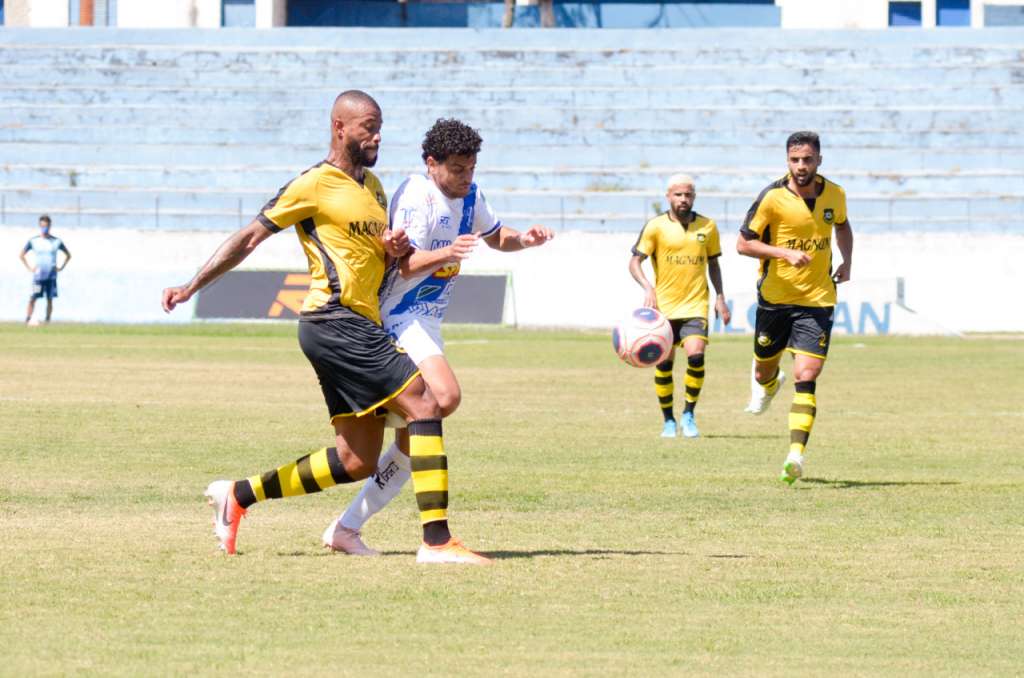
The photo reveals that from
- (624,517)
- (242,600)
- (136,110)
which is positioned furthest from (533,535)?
(136,110)

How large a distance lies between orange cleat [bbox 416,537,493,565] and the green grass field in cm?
12

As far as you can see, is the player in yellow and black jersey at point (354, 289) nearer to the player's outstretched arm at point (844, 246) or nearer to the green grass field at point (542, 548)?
the green grass field at point (542, 548)

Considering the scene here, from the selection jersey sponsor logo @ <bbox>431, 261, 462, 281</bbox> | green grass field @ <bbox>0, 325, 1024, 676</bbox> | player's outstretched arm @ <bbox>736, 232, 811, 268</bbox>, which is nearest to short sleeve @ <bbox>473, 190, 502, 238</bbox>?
jersey sponsor logo @ <bbox>431, 261, 462, 281</bbox>

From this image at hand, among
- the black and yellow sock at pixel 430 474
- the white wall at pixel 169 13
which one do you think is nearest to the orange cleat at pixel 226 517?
the black and yellow sock at pixel 430 474

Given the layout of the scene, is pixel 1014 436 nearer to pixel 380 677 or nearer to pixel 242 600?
pixel 242 600

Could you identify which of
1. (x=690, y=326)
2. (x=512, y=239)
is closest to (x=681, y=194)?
(x=690, y=326)

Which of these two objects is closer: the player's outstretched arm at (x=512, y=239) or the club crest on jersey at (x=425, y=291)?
the club crest on jersey at (x=425, y=291)

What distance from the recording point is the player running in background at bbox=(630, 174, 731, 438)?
16469mm

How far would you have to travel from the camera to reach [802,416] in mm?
12562

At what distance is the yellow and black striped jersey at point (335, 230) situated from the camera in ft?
27.0

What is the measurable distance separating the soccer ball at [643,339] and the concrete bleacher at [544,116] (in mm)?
27717

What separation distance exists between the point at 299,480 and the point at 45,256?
93.1 feet

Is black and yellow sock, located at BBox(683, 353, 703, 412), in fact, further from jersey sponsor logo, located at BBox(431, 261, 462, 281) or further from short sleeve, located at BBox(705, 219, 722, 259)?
jersey sponsor logo, located at BBox(431, 261, 462, 281)

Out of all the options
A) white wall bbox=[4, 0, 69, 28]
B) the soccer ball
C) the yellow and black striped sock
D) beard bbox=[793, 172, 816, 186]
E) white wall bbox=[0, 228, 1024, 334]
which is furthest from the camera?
white wall bbox=[4, 0, 69, 28]
